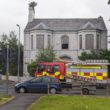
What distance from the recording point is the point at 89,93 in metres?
38.7

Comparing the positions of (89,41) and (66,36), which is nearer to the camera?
(89,41)

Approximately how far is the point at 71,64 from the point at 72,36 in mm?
26817

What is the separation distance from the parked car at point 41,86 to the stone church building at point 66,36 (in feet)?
114

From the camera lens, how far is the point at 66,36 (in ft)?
254

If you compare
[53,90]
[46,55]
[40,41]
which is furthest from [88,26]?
[53,90]

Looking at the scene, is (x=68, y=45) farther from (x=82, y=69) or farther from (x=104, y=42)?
(x=82, y=69)

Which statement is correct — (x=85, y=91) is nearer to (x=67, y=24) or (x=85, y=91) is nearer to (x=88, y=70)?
(x=88, y=70)

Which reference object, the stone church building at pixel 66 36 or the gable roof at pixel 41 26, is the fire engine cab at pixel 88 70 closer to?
the stone church building at pixel 66 36

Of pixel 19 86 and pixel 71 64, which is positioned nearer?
pixel 19 86

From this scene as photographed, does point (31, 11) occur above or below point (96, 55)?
above

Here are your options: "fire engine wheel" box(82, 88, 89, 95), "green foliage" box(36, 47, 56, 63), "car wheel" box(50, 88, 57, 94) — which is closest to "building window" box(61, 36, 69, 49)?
"green foliage" box(36, 47, 56, 63)

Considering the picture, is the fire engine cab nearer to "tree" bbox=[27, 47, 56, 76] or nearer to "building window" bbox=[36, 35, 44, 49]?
"tree" bbox=[27, 47, 56, 76]

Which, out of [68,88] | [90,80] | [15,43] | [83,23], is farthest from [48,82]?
[15,43]

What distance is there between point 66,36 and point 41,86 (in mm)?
38164
